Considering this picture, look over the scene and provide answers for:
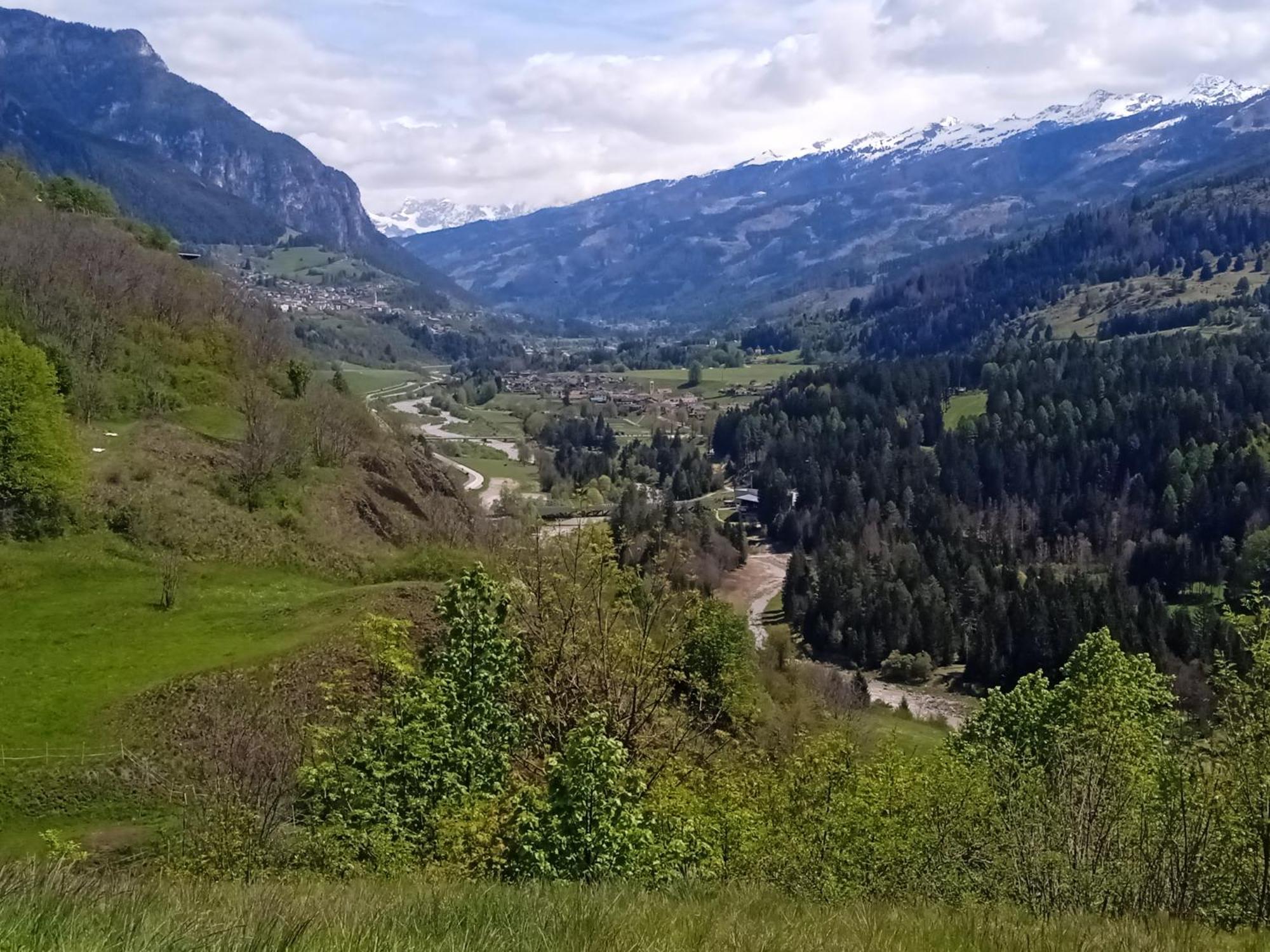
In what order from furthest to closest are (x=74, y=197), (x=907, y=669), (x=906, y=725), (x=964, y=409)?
(x=964, y=409) < (x=907, y=669) < (x=74, y=197) < (x=906, y=725)

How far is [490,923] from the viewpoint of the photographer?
662 centimetres

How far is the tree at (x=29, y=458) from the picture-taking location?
37.1 metres

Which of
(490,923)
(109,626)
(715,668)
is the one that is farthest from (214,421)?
(490,923)

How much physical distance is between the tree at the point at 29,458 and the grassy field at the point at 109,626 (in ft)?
4.14

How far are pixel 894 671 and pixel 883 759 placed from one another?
82909 mm

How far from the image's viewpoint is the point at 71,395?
1962 inches

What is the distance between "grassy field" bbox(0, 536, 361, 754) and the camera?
26.4 m

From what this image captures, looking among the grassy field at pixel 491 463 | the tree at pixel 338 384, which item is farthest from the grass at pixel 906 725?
the grassy field at pixel 491 463

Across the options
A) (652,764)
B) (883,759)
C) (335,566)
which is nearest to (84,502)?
(335,566)

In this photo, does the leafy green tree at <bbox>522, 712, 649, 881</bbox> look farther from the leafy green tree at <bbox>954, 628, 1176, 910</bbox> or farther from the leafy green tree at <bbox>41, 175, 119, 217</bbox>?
the leafy green tree at <bbox>41, 175, 119, 217</bbox>

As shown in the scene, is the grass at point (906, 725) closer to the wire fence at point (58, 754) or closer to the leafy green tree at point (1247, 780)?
the leafy green tree at point (1247, 780)

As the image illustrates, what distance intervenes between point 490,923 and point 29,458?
3842cm

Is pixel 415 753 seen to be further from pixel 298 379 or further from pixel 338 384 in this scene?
pixel 338 384

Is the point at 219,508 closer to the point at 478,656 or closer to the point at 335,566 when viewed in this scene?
the point at 335,566
